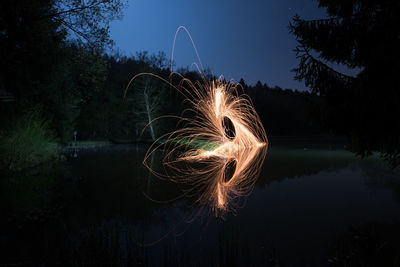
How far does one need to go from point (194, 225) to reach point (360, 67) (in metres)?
3.53

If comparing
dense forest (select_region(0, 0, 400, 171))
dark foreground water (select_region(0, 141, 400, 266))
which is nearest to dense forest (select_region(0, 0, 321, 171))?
dense forest (select_region(0, 0, 400, 171))

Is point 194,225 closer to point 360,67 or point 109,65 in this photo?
point 360,67

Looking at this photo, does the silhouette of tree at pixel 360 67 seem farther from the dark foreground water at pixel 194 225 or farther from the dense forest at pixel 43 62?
the dark foreground water at pixel 194 225

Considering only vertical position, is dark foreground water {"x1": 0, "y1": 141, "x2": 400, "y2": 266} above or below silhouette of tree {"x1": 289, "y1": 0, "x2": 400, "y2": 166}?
below

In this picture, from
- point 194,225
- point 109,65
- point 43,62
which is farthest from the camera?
point 109,65

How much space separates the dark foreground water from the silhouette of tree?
4.68 ft

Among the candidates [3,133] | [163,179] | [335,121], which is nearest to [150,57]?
[3,133]

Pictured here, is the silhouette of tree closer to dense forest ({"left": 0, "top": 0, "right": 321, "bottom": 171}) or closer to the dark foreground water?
dense forest ({"left": 0, "top": 0, "right": 321, "bottom": 171})

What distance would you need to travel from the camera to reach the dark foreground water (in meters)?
3.00

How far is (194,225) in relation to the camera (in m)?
4.11

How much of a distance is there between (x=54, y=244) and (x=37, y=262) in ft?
1.61

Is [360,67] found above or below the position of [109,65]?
below

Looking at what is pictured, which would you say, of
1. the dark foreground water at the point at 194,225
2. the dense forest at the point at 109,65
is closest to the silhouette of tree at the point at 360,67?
Answer: the dense forest at the point at 109,65

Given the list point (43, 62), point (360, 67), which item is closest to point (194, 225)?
point (360, 67)
